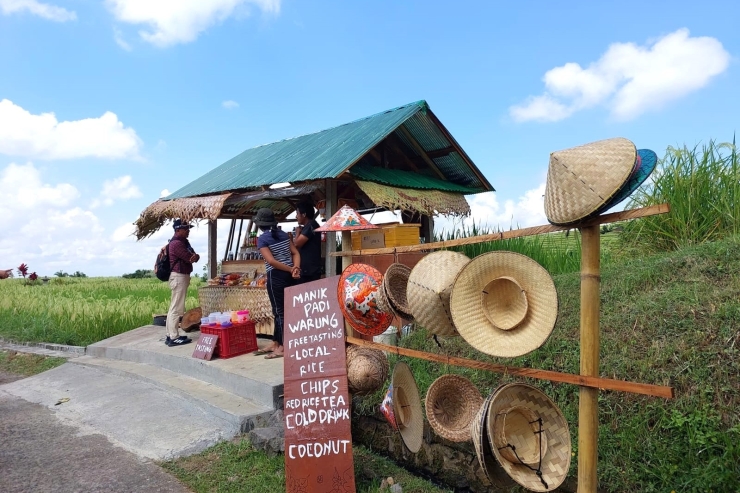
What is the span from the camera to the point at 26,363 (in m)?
8.95

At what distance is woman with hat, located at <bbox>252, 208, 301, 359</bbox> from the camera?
18.2 ft

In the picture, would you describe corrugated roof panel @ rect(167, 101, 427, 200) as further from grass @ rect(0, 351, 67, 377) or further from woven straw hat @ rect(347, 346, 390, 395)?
grass @ rect(0, 351, 67, 377)

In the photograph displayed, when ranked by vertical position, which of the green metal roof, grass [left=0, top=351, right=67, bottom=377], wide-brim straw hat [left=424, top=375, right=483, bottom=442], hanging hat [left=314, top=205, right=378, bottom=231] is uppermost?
the green metal roof

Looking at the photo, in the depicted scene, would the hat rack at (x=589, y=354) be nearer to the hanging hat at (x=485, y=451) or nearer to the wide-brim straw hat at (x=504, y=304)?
the wide-brim straw hat at (x=504, y=304)

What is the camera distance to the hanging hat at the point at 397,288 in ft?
11.1

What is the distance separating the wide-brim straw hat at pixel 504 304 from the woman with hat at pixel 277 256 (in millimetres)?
3158

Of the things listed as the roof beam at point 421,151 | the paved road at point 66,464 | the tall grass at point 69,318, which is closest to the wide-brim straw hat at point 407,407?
the paved road at point 66,464

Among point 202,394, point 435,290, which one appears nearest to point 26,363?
point 202,394

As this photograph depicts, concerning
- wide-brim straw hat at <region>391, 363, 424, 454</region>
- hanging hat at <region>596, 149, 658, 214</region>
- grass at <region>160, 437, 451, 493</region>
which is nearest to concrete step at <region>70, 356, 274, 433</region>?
grass at <region>160, 437, 451, 493</region>

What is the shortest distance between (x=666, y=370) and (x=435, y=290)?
2.14m

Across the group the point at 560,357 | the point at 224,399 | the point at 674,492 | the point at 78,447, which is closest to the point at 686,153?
the point at 560,357

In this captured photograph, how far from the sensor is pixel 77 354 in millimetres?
9133

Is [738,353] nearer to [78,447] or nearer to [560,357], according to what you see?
[560,357]

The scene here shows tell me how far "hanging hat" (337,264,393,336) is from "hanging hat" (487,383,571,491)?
1.13 m
